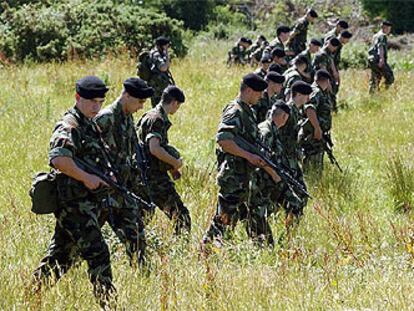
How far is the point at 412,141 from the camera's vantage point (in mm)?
10312

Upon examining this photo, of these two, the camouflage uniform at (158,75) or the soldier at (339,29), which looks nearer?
the camouflage uniform at (158,75)

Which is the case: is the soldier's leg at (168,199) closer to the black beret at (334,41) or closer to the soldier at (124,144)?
the soldier at (124,144)

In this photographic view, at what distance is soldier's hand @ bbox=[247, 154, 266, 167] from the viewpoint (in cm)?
566

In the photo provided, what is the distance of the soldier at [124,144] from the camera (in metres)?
5.04

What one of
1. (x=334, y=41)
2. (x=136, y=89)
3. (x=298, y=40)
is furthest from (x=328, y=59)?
(x=136, y=89)

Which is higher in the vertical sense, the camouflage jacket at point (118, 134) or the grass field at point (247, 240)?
the camouflage jacket at point (118, 134)

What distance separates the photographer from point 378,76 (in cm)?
1409

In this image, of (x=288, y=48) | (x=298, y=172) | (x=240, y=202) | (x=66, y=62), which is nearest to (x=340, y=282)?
(x=240, y=202)

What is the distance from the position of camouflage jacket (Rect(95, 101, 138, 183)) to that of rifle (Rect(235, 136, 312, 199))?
0.95m

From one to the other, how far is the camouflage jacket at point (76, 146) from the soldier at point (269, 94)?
11.1 ft

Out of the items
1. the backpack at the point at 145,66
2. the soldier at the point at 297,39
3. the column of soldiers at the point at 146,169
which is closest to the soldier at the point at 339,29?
the soldier at the point at 297,39

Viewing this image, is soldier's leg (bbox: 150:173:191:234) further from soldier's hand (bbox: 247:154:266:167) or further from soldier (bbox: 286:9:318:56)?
soldier (bbox: 286:9:318:56)

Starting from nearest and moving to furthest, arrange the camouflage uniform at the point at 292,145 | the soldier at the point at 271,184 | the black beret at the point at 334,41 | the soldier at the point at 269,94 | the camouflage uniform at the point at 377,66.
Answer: the soldier at the point at 271,184
the camouflage uniform at the point at 292,145
the soldier at the point at 269,94
the black beret at the point at 334,41
the camouflage uniform at the point at 377,66

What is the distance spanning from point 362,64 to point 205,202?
15.1 meters
